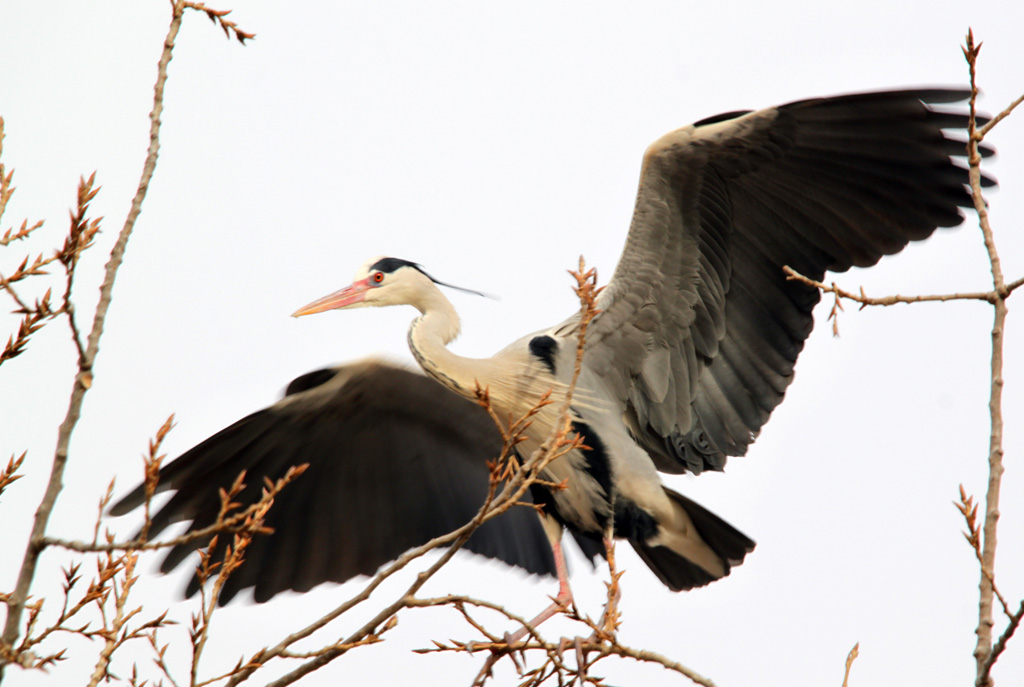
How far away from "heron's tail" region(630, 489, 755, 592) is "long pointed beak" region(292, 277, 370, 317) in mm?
1521

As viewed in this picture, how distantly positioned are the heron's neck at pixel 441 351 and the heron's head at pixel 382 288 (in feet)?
0.36

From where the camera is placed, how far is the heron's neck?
4.02 meters

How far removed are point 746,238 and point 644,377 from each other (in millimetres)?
673

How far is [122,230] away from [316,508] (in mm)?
3183

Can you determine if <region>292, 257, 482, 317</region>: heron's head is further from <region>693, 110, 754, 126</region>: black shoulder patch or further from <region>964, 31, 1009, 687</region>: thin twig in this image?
<region>964, 31, 1009, 687</region>: thin twig

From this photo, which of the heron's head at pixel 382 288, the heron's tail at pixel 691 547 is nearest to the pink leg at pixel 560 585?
the heron's tail at pixel 691 547

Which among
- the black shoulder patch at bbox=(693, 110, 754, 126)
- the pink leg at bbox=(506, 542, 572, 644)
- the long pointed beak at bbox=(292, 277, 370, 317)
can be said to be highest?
the black shoulder patch at bbox=(693, 110, 754, 126)

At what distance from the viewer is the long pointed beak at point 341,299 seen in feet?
14.3

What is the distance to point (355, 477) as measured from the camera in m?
4.94

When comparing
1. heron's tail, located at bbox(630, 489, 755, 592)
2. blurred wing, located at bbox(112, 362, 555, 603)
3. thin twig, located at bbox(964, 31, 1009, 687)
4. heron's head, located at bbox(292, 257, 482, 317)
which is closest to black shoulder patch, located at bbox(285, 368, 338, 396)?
blurred wing, located at bbox(112, 362, 555, 603)

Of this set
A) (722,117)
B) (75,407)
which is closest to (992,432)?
(75,407)

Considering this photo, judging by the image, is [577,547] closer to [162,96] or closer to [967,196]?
[967,196]

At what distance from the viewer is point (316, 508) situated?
4.85m

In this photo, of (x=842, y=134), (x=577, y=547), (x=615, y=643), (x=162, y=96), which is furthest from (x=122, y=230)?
(x=577, y=547)
